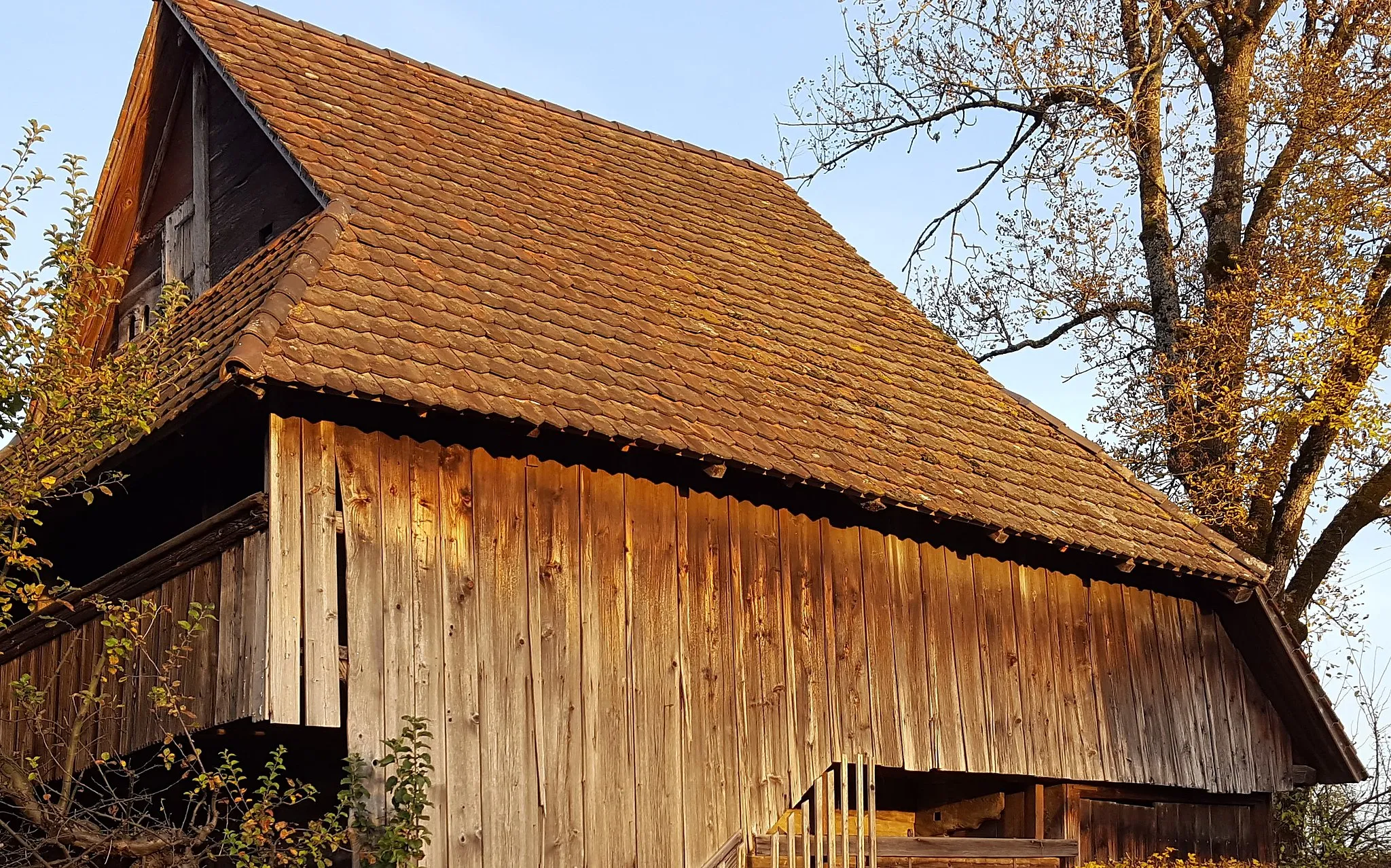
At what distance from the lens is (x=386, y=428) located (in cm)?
909

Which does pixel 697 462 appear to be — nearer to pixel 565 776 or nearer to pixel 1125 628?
pixel 565 776

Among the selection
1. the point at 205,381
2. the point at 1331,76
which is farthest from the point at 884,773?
the point at 1331,76

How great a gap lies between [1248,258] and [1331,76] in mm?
2213

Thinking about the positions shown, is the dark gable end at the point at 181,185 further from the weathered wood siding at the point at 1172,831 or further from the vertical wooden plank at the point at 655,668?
the weathered wood siding at the point at 1172,831

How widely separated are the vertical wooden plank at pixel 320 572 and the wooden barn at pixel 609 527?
0.07ft

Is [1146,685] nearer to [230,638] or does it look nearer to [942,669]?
[942,669]

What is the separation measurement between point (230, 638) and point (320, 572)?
0.58 m

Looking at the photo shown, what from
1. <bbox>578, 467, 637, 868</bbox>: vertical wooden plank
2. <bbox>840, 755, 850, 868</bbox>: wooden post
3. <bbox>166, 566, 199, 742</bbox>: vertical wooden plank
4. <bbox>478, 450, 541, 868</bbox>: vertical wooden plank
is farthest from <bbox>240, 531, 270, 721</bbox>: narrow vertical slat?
<bbox>840, 755, 850, 868</bbox>: wooden post

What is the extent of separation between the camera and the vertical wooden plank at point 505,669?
898cm

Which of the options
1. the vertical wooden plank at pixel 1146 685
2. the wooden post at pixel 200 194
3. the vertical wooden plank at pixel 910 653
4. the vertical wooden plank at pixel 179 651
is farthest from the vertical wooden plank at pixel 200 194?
the vertical wooden plank at pixel 1146 685

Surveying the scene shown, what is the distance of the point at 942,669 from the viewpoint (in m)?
11.6

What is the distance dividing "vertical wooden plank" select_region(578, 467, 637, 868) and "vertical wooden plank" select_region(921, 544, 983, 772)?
2.74 m

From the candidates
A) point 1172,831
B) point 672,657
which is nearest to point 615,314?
point 672,657

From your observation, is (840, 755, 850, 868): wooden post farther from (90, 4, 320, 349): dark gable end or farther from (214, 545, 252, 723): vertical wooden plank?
(90, 4, 320, 349): dark gable end
